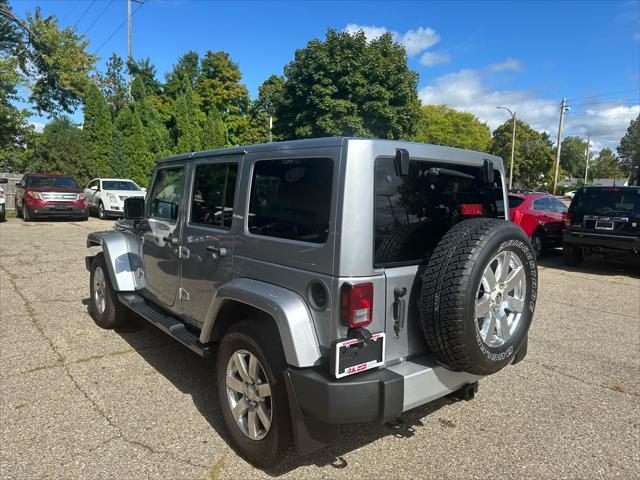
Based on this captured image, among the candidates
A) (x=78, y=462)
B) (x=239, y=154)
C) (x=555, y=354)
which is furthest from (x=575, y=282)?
(x=78, y=462)

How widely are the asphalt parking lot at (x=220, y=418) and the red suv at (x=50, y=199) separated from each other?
37.8 feet

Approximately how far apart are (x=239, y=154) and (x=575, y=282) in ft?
24.8

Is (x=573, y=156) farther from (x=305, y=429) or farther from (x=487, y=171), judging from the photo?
(x=305, y=429)

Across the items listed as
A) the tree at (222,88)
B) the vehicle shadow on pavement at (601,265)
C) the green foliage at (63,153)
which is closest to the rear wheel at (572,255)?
the vehicle shadow on pavement at (601,265)

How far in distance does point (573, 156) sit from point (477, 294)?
425 ft

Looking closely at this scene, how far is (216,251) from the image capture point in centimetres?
306

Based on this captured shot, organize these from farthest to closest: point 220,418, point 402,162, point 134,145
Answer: point 134,145, point 220,418, point 402,162

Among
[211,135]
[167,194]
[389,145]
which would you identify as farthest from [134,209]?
[211,135]

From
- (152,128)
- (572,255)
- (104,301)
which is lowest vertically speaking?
(104,301)

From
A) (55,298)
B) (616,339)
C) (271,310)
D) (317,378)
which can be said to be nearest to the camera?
(317,378)

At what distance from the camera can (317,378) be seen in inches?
86.1

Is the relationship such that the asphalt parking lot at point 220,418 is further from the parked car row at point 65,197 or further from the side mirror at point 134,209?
the parked car row at point 65,197

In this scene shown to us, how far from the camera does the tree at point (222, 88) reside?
4050 cm

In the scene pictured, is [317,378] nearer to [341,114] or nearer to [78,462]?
[78,462]
